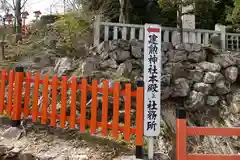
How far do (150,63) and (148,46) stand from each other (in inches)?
10.0

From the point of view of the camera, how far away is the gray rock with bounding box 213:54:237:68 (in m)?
6.72

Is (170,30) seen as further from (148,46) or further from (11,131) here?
(11,131)

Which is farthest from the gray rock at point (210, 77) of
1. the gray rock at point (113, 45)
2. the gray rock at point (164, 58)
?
the gray rock at point (113, 45)

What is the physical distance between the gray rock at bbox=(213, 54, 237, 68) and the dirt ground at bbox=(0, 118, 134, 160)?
15.1 feet

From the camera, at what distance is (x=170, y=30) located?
6953 millimetres

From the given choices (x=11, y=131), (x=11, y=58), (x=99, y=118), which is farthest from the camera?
(x=11, y=58)

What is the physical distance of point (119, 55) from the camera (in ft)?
20.5

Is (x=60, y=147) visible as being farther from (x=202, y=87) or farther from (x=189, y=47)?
(x=189, y=47)

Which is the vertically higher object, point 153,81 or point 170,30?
point 170,30

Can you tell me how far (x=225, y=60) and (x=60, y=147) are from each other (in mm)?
5474

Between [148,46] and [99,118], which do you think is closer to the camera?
[148,46]

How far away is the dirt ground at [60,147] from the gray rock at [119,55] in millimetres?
2852

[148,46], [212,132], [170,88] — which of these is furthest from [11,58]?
[212,132]

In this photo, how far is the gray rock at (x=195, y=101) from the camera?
247 inches
